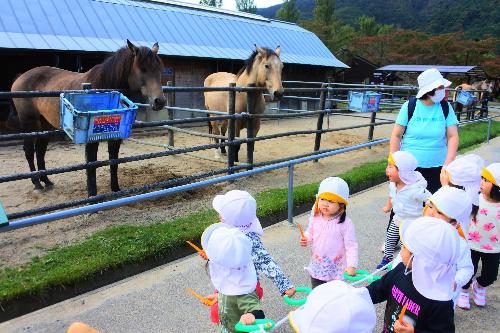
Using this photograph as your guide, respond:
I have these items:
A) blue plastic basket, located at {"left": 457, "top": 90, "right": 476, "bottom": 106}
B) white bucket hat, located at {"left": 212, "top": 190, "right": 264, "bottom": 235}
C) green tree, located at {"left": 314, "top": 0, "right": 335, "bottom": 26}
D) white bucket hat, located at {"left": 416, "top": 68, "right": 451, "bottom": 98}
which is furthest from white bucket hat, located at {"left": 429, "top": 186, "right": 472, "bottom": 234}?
green tree, located at {"left": 314, "top": 0, "right": 335, "bottom": 26}

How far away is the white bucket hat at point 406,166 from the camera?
2986 millimetres

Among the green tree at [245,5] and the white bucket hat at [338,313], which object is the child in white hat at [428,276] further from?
the green tree at [245,5]

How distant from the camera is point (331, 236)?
2.43 m

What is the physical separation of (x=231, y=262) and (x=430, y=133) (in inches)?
94.7

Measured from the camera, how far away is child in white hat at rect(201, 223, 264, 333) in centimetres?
170

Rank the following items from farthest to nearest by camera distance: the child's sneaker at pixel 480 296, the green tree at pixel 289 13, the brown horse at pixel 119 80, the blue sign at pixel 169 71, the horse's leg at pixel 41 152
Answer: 1. the green tree at pixel 289 13
2. the blue sign at pixel 169 71
3. the horse's leg at pixel 41 152
4. the brown horse at pixel 119 80
5. the child's sneaker at pixel 480 296

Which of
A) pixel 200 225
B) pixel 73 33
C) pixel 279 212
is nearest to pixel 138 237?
pixel 200 225

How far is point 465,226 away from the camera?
268cm

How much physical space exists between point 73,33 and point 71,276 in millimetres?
10500

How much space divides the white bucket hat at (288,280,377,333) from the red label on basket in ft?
9.69

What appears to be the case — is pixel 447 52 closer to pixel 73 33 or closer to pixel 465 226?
pixel 73 33

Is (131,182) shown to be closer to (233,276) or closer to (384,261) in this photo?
(384,261)

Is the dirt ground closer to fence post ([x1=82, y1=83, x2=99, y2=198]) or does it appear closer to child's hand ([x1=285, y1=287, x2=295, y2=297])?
fence post ([x1=82, y1=83, x2=99, y2=198])

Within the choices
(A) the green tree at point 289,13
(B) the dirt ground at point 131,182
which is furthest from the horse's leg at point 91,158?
(A) the green tree at point 289,13
